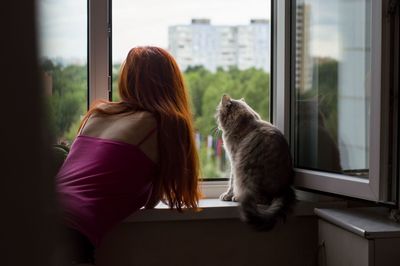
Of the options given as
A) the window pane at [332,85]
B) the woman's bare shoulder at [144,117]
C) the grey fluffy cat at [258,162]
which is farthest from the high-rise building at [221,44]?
the woman's bare shoulder at [144,117]

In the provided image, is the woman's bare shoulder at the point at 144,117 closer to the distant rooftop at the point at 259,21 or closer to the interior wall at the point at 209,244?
the interior wall at the point at 209,244

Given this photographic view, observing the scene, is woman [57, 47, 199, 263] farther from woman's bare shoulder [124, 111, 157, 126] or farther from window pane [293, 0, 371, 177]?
window pane [293, 0, 371, 177]

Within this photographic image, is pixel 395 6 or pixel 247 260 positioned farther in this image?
pixel 247 260

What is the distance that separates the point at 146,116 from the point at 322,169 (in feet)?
2.33

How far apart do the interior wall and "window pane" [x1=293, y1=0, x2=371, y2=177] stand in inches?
11.7

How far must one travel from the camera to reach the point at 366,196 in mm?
1515

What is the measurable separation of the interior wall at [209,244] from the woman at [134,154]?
0.14 m

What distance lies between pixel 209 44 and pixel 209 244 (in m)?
0.99

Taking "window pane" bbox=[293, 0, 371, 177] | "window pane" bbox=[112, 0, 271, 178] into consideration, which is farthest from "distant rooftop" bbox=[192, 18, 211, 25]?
"window pane" bbox=[293, 0, 371, 177]

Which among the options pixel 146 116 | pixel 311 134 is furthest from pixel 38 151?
pixel 311 134

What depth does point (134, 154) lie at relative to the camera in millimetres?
1511

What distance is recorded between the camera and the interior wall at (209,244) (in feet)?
5.67

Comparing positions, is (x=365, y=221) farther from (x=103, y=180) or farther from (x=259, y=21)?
(x=259, y=21)

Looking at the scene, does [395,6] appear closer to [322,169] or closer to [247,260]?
[322,169]
